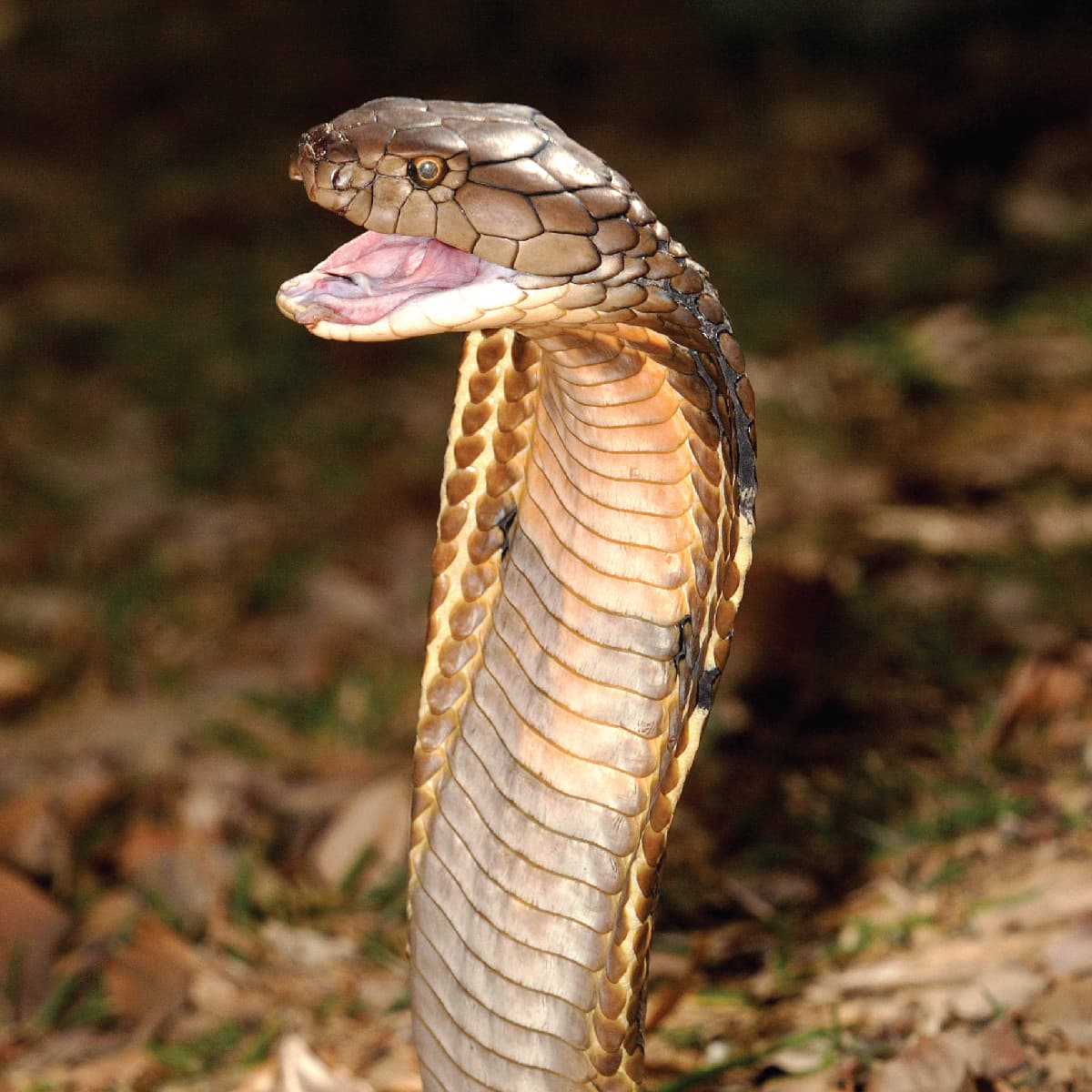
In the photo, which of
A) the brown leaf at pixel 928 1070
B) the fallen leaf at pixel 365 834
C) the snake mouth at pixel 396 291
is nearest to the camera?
the snake mouth at pixel 396 291

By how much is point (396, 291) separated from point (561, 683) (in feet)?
1.51

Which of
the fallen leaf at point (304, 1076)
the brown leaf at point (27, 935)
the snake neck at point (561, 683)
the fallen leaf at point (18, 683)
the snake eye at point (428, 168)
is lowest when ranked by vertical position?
the fallen leaf at point (18, 683)

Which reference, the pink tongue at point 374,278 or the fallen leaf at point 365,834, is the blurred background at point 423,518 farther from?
the pink tongue at point 374,278

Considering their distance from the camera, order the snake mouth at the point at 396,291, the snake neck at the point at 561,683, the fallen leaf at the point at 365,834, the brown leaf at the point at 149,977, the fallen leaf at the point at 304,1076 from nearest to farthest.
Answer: the snake mouth at the point at 396,291, the snake neck at the point at 561,683, the fallen leaf at the point at 304,1076, the brown leaf at the point at 149,977, the fallen leaf at the point at 365,834

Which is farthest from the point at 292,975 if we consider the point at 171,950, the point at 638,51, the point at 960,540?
the point at 638,51

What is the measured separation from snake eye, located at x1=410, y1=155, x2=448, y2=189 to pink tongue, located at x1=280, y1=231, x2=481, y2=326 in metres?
0.08

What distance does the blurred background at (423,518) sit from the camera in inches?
105

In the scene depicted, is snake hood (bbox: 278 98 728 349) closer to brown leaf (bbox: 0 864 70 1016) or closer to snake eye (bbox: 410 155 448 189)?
snake eye (bbox: 410 155 448 189)

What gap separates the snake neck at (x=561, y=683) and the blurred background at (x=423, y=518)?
22.1 inches

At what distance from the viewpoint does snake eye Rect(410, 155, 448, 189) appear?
152 centimetres

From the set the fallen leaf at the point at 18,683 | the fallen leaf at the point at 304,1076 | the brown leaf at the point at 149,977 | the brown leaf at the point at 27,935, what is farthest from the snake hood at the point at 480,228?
the fallen leaf at the point at 18,683

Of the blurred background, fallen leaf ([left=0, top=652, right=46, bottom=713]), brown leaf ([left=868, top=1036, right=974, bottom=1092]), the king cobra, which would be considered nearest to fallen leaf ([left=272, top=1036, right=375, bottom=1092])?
the blurred background

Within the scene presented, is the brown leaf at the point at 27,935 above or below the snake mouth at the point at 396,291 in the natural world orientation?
below

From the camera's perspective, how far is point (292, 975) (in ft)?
8.79
